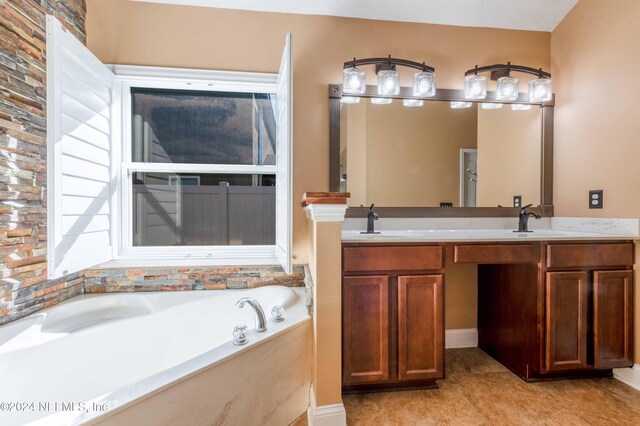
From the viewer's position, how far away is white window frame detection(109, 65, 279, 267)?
2.04m

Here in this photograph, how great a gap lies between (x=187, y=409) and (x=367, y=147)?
5.95ft

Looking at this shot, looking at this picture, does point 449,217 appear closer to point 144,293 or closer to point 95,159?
point 144,293

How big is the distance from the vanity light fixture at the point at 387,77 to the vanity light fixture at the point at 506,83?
0.97ft

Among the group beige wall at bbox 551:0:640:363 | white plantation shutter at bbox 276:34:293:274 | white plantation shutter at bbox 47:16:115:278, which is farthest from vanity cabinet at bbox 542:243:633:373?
white plantation shutter at bbox 47:16:115:278

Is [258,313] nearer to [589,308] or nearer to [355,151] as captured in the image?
[355,151]

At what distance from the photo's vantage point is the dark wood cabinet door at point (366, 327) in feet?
5.27

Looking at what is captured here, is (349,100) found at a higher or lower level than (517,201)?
higher

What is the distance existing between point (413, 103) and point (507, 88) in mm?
704

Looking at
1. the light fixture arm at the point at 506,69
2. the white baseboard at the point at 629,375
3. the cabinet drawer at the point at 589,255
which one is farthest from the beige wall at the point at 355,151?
the white baseboard at the point at 629,375

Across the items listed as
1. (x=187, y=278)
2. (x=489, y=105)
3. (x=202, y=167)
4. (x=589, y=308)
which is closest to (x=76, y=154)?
(x=202, y=167)

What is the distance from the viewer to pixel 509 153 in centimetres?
233

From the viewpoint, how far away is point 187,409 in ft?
3.47

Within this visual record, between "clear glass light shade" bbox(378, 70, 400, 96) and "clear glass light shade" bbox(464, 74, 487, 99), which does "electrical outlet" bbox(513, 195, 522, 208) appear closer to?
"clear glass light shade" bbox(464, 74, 487, 99)

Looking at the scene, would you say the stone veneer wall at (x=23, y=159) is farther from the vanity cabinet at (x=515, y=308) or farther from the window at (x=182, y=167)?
the vanity cabinet at (x=515, y=308)
